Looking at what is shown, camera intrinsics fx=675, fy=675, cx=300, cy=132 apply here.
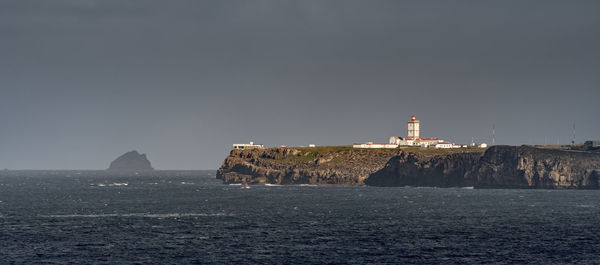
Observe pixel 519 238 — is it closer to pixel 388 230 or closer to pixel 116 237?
pixel 388 230

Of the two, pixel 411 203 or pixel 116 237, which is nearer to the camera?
pixel 116 237

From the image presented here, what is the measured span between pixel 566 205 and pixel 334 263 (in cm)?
10150

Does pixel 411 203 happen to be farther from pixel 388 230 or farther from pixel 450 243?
pixel 450 243

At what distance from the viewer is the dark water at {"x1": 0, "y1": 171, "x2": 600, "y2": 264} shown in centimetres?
8869

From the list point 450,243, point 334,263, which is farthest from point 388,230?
point 334,263

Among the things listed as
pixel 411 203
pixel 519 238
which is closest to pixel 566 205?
pixel 411 203

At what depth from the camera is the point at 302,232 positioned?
113m

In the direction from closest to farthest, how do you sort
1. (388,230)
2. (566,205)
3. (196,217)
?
(388,230)
(196,217)
(566,205)

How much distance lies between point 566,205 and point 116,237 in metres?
111

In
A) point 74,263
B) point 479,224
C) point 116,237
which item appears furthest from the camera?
point 479,224

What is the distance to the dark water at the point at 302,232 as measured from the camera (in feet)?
291

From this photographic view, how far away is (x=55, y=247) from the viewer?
310 feet

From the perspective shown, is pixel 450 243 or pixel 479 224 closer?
pixel 450 243

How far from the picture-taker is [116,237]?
345 feet
